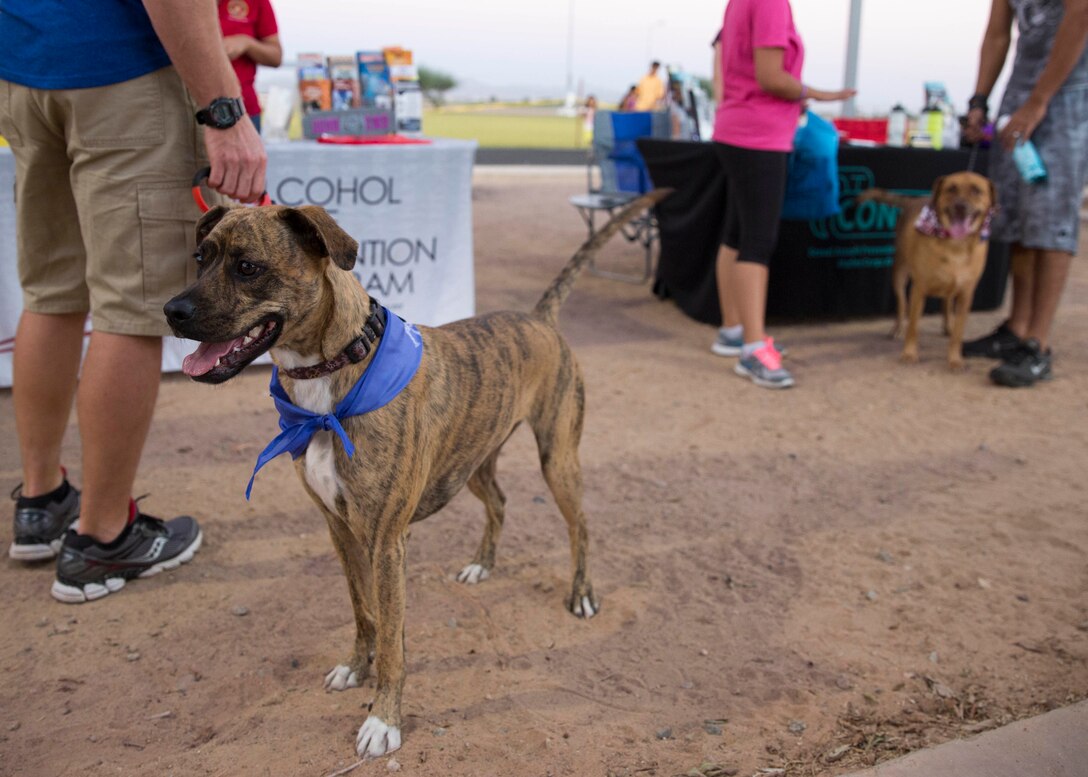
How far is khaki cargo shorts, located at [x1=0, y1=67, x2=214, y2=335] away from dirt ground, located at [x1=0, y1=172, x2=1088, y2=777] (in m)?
0.96

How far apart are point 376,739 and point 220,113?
163cm

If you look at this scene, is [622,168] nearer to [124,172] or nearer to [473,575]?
[473,575]

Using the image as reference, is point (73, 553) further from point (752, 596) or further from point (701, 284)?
point (701, 284)

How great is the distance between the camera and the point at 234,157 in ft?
7.87

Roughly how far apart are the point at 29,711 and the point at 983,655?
2624 millimetres

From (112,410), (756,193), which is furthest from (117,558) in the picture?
(756,193)

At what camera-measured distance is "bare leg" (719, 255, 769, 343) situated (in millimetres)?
5168

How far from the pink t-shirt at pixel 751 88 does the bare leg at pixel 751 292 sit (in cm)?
67

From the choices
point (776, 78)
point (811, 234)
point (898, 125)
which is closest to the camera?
point (776, 78)

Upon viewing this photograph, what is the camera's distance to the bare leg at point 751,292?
5168 mm

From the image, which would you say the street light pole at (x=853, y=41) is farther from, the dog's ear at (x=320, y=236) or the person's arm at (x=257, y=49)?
the dog's ear at (x=320, y=236)

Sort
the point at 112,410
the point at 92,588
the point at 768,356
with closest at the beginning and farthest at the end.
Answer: the point at 112,410
the point at 92,588
the point at 768,356

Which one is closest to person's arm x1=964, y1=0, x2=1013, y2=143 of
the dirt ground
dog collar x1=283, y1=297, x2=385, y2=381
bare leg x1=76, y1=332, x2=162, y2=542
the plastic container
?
the plastic container

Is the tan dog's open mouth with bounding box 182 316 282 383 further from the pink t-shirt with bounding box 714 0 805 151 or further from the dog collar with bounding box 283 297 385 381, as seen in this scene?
the pink t-shirt with bounding box 714 0 805 151
